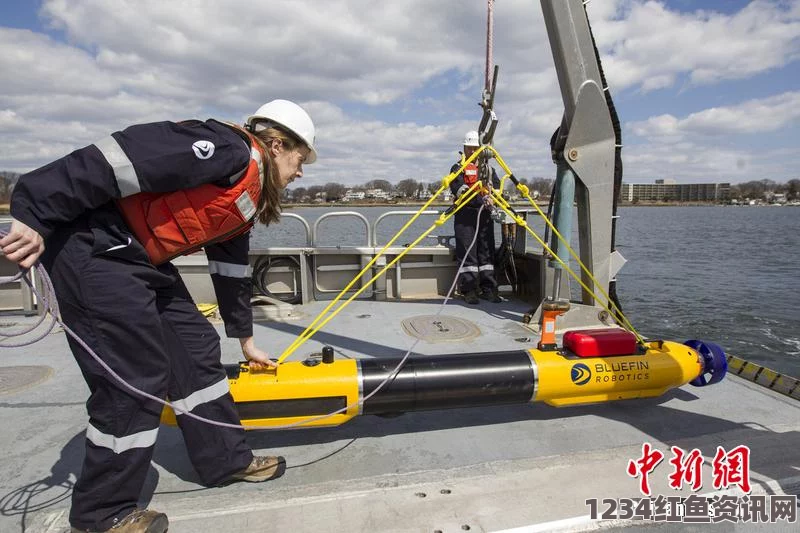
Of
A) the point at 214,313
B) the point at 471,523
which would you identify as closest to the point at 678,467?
the point at 471,523

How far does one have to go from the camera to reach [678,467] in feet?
7.54

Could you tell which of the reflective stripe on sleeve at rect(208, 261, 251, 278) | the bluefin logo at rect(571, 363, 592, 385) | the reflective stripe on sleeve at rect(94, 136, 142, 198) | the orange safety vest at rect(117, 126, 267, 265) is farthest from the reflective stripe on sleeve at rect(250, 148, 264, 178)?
the bluefin logo at rect(571, 363, 592, 385)

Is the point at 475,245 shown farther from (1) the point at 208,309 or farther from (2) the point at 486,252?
(1) the point at 208,309

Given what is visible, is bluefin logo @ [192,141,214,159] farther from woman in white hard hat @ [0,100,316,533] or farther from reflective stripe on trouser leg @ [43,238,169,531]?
reflective stripe on trouser leg @ [43,238,169,531]

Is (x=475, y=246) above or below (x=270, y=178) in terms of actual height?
below

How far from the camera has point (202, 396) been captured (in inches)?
86.2

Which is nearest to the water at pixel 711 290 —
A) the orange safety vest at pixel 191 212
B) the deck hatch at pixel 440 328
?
the deck hatch at pixel 440 328

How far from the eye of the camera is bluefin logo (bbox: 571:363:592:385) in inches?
107

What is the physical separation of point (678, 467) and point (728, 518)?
13.7 inches

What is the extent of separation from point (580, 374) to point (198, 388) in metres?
2.00

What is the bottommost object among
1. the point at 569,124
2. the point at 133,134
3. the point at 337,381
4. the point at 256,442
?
the point at 256,442

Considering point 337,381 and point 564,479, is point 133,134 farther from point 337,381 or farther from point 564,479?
point 564,479

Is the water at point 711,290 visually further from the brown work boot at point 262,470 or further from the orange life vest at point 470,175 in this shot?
the brown work boot at point 262,470

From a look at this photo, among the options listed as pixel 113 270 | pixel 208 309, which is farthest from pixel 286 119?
pixel 208 309
